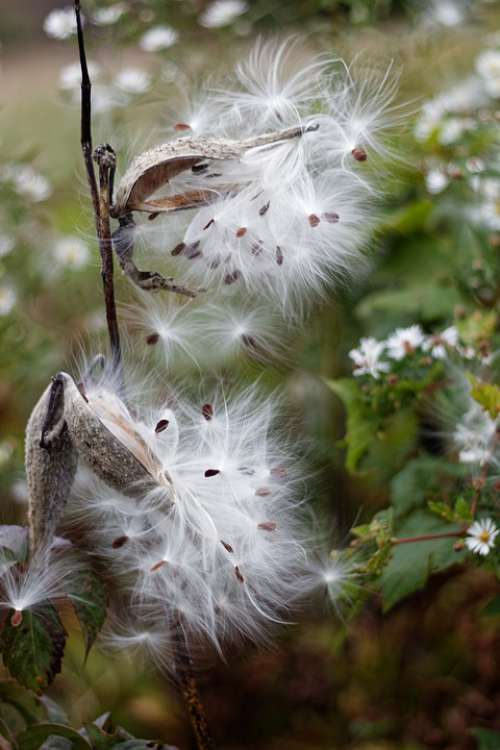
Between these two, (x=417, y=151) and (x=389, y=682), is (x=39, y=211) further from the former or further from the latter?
(x=389, y=682)

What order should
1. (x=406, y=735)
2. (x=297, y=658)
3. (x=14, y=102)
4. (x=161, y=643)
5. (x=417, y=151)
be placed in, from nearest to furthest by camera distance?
(x=161, y=643), (x=406, y=735), (x=297, y=658), (x=417, y=151), (x=14, y=102)

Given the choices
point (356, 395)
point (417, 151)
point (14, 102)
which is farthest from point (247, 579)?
point (14, 102)

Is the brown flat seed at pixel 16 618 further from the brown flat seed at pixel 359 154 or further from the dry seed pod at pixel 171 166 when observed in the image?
the brown flat seed at pixel 359 154

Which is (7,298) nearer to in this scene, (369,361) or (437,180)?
(437,180)

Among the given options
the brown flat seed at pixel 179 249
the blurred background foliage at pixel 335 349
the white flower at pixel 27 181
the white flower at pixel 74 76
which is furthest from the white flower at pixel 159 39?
the brown flat seed at pixel 179 249

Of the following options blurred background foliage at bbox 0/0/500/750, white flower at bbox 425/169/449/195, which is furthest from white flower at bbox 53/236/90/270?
white flower at bbox 425/169/449/195
